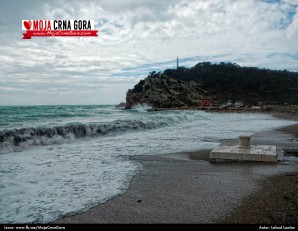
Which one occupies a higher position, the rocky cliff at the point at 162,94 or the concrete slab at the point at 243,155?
the rocky cliff at the point at 162,94

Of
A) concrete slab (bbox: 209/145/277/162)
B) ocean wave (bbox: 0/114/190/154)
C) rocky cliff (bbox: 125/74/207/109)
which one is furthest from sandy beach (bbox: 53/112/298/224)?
rocky cliff (bbox: 125/74/207/109)

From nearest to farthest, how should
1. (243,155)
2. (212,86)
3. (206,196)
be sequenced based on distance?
(206,196), (243,155), (212,86)

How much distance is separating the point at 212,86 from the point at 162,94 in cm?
3247

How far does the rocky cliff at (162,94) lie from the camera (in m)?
74.6

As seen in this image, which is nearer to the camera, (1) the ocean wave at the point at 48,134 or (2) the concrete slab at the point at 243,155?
(2) the concrete slab at the point at 243,155

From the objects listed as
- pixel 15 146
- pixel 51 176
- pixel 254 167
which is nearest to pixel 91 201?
pixel 51 176

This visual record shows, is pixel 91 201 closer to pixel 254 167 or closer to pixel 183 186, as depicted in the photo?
pixel 183 186

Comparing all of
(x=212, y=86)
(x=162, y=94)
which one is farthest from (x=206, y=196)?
(x=212, y=86)

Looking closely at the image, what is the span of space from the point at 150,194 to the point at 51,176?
9.14ft

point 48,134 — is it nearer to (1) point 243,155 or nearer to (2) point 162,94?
(1) point 243,155

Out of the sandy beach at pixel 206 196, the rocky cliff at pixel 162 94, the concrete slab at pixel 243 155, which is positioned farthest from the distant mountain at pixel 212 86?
the sandy beach at pixel 206 196

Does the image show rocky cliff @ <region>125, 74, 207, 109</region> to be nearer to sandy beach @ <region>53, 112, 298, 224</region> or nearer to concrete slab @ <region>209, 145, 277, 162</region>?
concrete slab @ <region>209, 145, 277, 162</region>

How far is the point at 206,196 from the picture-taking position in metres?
4.98

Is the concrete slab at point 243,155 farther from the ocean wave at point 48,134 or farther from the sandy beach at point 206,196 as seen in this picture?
the ocean wave at point 48,134
